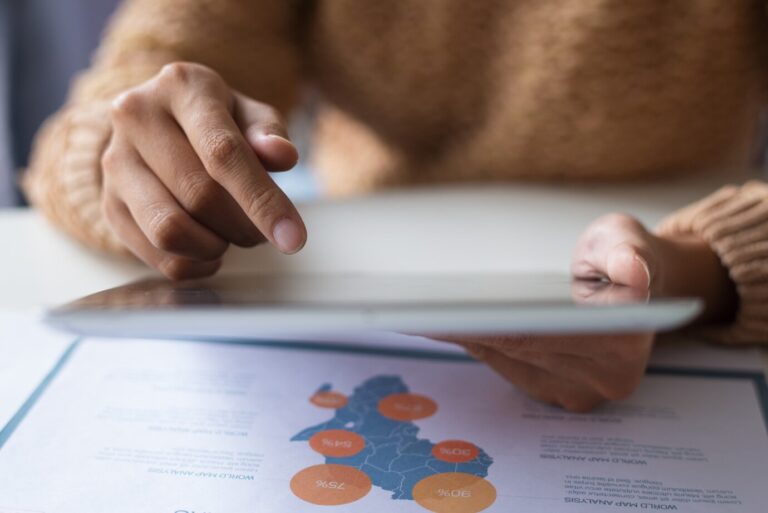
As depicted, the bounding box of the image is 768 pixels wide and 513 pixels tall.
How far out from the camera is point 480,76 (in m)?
0.71

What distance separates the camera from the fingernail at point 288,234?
1.18 feet

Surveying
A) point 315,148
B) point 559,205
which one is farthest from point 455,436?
point 315,148

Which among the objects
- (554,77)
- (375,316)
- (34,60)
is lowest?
(375,316)

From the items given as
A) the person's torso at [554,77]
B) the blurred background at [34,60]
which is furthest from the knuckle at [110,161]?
the blurred background at [34,60]

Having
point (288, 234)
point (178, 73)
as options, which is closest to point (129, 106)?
point (178, 73)

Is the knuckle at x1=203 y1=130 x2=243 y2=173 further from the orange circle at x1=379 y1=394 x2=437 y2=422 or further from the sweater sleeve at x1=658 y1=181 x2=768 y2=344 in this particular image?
the sweater sleeve at x1=658 y1=181 x2=768 y2=344

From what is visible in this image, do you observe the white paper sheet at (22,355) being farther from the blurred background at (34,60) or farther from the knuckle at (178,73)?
the blurred background at (34,60)

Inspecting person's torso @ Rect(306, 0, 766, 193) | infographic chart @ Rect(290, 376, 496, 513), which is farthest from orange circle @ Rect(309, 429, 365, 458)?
person's torso @ Rect(306, 0, 766, 193)

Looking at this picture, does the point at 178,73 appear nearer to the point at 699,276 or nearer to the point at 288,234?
the point at 288,234

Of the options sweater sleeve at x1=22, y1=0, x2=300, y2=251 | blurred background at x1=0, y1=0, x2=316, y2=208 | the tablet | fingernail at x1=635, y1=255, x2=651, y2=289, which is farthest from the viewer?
blurred background at x1=0, y1=0, x2=316, y2=208

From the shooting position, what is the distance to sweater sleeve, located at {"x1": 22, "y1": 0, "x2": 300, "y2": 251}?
1.81ft

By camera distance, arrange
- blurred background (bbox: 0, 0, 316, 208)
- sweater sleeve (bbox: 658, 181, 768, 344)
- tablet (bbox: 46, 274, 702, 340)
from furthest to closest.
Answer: blurred background (bbox: 0, 0, 316, 208), sweater sleeve (bbox: 658, 181, 768, 344), tablet (bbox: 46, 274, 702, 340)

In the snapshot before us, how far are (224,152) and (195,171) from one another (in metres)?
0.03

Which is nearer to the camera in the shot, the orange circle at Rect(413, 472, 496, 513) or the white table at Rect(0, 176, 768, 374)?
the orange circle at Rect(413, 472, 496, 513)
